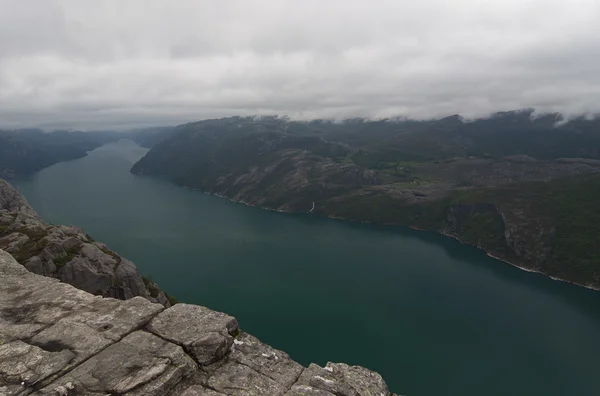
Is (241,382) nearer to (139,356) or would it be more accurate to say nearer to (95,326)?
(139,356)

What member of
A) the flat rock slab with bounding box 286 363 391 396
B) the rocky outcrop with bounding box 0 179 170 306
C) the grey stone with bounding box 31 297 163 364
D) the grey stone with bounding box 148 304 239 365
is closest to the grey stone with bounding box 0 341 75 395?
the grey stone with bounding box 31 297 163 364

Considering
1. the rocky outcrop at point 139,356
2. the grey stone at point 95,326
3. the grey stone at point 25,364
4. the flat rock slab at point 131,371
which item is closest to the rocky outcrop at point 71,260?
the rocky outcrop at point 139,356

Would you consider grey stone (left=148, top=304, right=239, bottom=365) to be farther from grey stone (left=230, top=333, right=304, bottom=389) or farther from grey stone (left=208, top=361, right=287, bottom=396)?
grey stone (left=208, top=361, right=287, bottom=396)

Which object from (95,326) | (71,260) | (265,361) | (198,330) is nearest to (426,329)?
(71,260)

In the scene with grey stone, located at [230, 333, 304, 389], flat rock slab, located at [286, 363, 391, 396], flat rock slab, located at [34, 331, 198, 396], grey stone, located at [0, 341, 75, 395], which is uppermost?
grey stone, located at [0, 341, 75, 395]

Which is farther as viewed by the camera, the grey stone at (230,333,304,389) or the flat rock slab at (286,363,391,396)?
the grey stone at (230,333,304,389)

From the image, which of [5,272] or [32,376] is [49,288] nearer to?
[5,272]
